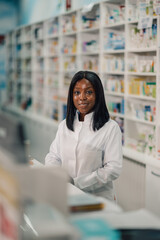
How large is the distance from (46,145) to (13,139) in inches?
235

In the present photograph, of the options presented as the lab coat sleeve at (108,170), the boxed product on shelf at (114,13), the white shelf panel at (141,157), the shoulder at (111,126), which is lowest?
the white shelf panel at (141,157)

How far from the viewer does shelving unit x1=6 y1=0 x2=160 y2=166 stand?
429cm

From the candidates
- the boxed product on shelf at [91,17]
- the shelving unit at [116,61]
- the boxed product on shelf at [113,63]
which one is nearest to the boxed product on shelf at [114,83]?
the shelving unit at [116,61]

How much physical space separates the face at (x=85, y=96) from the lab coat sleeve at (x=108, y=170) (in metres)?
0.25

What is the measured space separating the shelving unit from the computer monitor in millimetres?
2958

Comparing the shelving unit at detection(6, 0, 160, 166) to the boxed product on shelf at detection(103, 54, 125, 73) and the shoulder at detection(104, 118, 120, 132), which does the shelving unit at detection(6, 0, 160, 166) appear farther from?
the shoulder at detection(104, 118, 120, 132)

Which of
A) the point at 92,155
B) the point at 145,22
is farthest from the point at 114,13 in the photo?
the point at 92,155

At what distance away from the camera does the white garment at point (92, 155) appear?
2.51 metres

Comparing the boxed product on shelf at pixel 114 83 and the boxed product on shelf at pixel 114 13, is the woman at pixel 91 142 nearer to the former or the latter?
the boxed product on shelf at pixel 114 83

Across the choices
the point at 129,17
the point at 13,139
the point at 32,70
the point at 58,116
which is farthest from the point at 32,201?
the point at 32,70

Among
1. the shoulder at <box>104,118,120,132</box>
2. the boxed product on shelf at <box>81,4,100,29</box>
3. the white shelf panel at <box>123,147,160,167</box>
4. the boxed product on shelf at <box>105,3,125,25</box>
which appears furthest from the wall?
the shoulder at <box>104,118,120,132</box>

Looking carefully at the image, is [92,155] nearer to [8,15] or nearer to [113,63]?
[113,63]

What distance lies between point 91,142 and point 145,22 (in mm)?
2109

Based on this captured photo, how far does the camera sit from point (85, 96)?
261 centimetres
